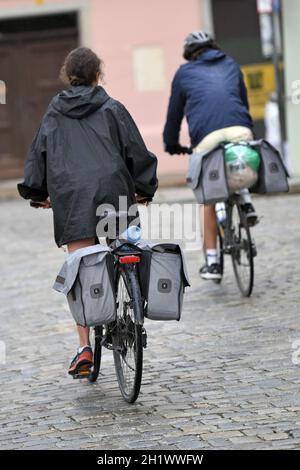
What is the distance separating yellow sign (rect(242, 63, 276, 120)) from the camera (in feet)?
70.7

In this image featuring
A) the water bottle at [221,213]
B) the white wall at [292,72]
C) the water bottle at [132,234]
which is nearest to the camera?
the water bottle at [132,234]

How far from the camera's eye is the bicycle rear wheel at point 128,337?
6.18 metres

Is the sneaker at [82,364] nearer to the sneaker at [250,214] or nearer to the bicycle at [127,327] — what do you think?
the bicycle at [127,327]

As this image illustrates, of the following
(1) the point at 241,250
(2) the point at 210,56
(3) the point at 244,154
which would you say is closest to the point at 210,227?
(1) the point at 241,250

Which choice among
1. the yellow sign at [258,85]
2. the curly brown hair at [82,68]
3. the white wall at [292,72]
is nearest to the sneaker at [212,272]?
the curly brown hair at [82,68]

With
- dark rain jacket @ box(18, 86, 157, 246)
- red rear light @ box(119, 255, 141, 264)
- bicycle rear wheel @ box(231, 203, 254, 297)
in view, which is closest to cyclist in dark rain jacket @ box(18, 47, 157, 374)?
dark rain jacket @ box(18, 86, 157, 246)

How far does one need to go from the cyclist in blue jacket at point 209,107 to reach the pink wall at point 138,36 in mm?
12219

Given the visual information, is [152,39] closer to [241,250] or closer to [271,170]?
[241,250]

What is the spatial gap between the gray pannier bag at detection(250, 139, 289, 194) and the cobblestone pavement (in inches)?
31.4

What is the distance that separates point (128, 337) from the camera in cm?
642

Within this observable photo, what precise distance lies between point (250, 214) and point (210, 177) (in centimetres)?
45

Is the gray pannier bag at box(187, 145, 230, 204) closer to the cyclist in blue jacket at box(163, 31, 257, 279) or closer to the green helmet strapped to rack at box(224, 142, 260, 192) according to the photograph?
the green helmet strapped to rack at box(224, 142, 260, 192)

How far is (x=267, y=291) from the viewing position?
9.52 m
